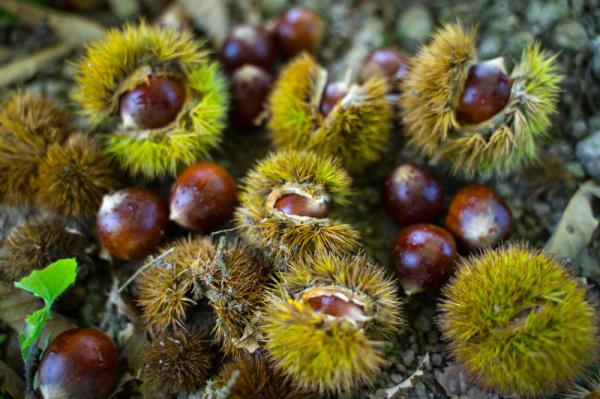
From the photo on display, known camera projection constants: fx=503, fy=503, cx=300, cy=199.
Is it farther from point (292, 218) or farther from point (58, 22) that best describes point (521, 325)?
point (58, 22)

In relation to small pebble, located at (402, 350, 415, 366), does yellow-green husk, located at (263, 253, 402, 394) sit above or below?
above

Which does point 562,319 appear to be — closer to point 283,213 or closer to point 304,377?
point 304,377

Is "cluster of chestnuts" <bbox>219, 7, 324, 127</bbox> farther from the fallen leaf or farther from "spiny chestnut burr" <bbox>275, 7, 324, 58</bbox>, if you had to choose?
the fallen leaf

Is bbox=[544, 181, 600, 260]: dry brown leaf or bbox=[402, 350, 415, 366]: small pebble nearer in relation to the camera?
bbox=[402, 350, 415, 366]: small pebble

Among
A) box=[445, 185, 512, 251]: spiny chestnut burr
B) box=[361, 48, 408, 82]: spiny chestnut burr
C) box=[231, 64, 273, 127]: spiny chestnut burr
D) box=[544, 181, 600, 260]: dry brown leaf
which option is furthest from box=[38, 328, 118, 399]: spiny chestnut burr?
box=[544, 181, 600, 260]: dry brown leaf

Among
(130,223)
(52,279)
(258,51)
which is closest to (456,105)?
(258,51)

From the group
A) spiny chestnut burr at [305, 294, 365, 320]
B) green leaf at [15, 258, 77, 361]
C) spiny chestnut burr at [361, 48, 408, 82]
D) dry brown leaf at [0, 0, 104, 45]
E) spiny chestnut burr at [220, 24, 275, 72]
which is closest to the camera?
spiny chestnut burr at [305, 294, 365, 320]

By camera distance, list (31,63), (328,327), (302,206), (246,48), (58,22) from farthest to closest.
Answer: (58,22) → (31,63) → (246,48) → (302,206) → (328,327)
